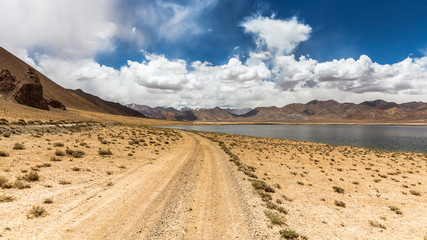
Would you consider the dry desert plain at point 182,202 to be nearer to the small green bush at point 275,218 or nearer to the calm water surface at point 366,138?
the small green bush at point 275,218

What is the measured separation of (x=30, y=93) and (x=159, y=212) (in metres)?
119

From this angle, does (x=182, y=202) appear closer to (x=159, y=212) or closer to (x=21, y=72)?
(x=159, y=212)

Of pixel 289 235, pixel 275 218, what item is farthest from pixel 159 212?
pixel 289 235

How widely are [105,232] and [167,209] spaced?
275 cm

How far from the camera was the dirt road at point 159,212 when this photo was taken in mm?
6691

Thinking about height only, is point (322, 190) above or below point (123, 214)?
below

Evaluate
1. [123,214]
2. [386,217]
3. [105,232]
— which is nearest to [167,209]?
[123,214]

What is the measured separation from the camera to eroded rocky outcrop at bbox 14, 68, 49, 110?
8467 centimetres

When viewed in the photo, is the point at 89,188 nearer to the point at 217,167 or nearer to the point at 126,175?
the point at 126,175

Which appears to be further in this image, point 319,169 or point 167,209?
point 319,169

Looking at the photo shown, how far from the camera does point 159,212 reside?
832 centimetres

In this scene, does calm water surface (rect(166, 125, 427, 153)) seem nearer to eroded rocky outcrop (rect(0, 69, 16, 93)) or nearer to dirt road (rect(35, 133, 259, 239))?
dirt road (rect(35, 133, 259, 239))

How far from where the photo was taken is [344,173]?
19781 millimetres

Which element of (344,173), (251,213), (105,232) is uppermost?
(105,232)
